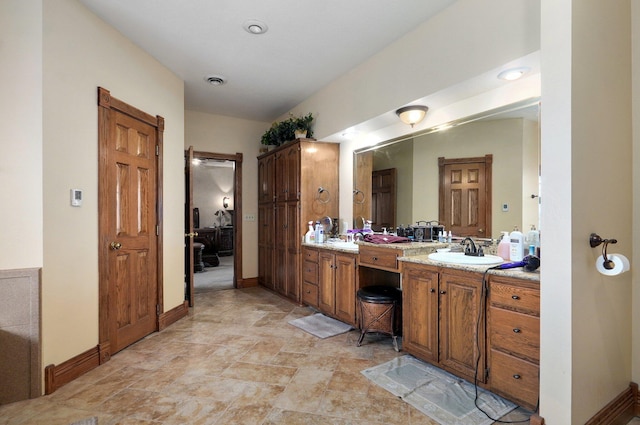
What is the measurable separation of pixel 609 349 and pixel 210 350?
2752 millimetres

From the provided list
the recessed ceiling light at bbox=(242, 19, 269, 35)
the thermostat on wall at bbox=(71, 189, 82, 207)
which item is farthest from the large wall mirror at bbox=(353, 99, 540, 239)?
the thermostat on wall at bbox=(71, 189, 82, 207)

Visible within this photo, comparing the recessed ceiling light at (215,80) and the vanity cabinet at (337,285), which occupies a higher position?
the recessed ceiling light at (215,80)

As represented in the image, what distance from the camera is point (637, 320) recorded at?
72.1 inches

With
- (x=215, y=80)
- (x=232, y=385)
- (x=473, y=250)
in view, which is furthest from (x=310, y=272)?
(x=215, y=80)

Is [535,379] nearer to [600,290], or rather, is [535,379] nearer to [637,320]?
[600,290]

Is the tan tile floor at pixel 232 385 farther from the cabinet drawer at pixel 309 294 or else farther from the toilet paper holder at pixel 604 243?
the toilet paper holder at pixel 604 243

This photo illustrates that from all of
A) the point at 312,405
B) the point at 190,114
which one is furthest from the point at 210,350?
the point at 190,114

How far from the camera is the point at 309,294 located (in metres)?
3.86

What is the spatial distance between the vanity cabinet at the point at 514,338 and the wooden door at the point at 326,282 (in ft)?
5.73

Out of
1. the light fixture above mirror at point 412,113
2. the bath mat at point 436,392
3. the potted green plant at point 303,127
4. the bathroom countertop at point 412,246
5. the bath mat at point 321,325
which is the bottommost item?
the bath mat at point 321,325

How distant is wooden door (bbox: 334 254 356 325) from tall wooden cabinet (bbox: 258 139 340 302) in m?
0.82

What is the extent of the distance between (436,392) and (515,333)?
0.64m

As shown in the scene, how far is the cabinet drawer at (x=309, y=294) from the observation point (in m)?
3.74

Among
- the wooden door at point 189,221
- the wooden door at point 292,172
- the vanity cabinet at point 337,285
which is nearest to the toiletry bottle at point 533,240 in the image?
the vanity cabinet at point 337,285
